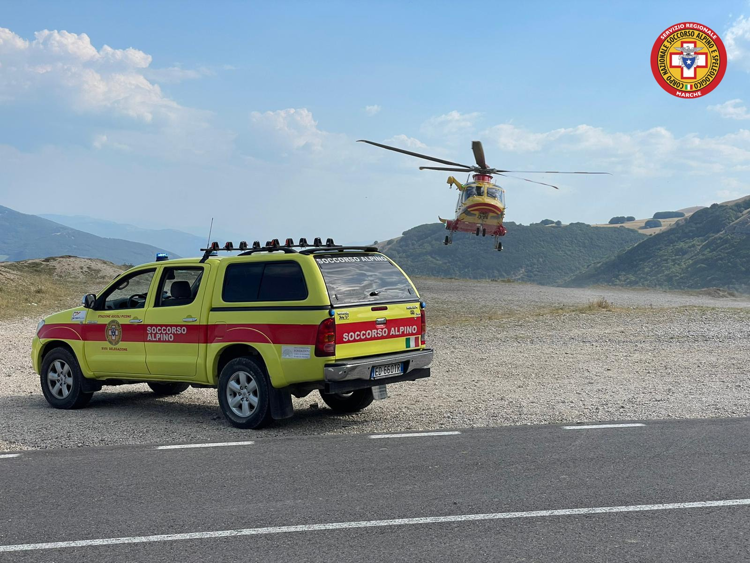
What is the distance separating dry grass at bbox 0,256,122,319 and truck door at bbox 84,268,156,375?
55.7ft

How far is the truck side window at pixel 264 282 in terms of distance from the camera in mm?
8469

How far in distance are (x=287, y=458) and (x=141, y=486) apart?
4.68 ft

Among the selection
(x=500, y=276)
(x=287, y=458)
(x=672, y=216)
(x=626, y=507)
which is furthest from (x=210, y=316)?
(x=672, y=216)

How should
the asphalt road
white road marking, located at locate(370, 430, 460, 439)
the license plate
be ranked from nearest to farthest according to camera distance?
1. the asphalt road
2. white road marking, located at locate(370, 430, 460, 439)
3. the license plate

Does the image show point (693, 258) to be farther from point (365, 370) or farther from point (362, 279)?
point (365, 370)

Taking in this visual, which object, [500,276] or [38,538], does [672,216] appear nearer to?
[500,276]

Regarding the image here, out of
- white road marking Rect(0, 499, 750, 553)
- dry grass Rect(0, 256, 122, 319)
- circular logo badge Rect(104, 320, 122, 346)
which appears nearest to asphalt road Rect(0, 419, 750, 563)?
white road marking Rect(0, 499, 750, 553)

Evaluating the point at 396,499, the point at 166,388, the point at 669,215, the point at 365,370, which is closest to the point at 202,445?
the point at 365,370

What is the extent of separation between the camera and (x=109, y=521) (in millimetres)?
5352

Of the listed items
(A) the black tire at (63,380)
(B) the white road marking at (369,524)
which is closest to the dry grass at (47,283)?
(A) the black tire at (63,380)

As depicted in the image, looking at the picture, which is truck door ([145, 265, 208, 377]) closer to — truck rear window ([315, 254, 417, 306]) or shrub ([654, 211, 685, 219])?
truck rear window ([315, 254, 417, 306])

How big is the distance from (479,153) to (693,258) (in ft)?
185

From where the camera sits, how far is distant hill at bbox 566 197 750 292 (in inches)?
3061

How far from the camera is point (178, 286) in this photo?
371 inches
